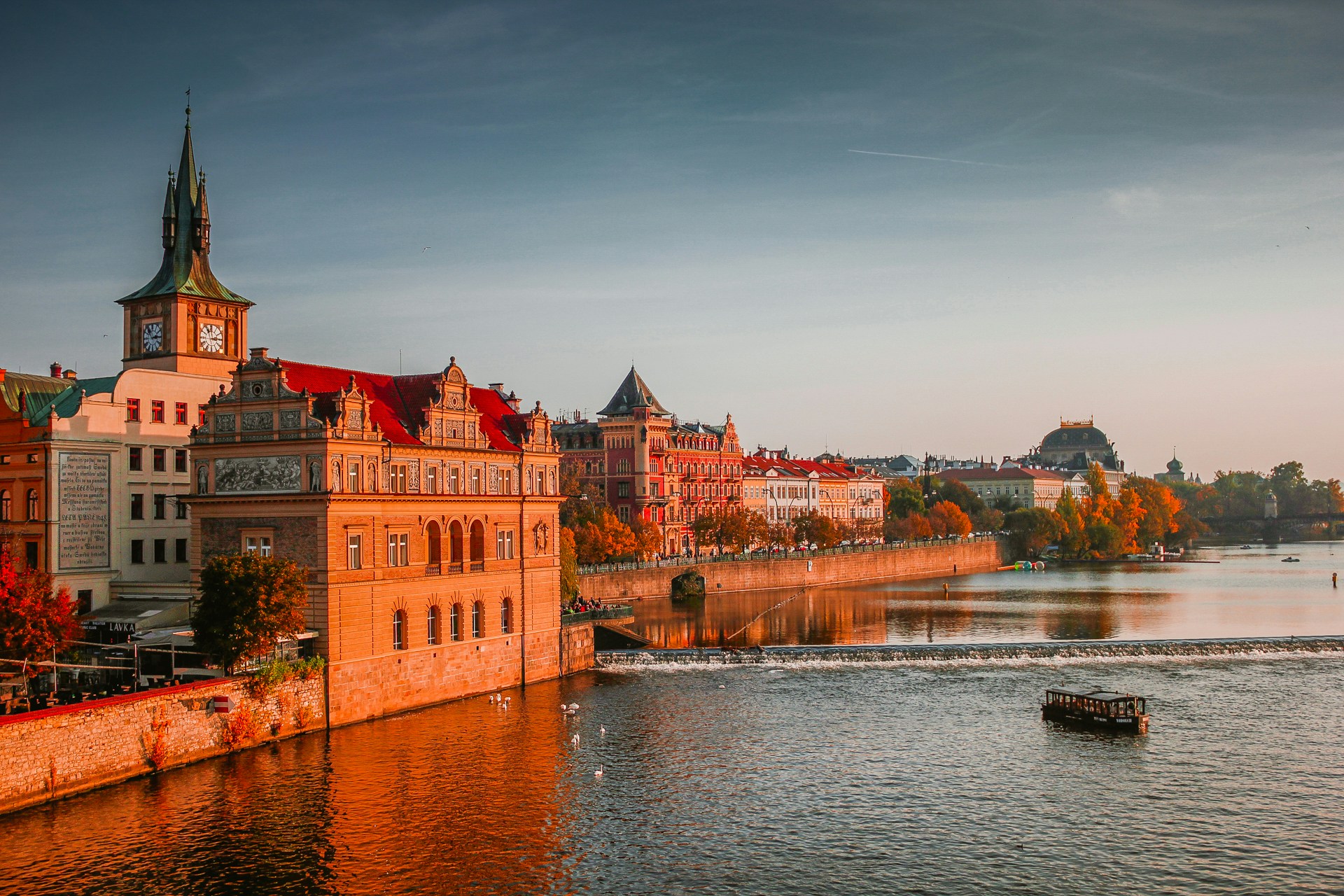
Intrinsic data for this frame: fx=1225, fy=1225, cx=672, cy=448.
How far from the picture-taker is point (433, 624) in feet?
178

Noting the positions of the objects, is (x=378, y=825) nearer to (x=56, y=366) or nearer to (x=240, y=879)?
(x=240, y=879)

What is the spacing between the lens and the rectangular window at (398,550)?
5194 cm

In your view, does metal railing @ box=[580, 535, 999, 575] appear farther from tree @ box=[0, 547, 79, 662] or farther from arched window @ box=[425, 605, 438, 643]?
tree @ box=[0, 547, 79, 662]

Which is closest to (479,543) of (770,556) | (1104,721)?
(1104,721)

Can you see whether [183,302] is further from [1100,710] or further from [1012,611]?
[1012,611]

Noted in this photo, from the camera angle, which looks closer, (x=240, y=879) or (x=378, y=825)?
(x=240, y=879)

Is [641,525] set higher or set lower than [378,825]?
higher

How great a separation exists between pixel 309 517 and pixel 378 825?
1592 cm

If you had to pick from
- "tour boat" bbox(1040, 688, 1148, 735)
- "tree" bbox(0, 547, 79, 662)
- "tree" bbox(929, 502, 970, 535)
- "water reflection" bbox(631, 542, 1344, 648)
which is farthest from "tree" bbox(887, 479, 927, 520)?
"tree" bbox(0, 547, 79, 662)

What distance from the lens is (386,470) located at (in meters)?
52.2

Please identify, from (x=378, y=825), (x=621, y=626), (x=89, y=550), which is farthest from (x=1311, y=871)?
(x=89, y=550)

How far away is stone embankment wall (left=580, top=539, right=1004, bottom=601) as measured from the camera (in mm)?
106375

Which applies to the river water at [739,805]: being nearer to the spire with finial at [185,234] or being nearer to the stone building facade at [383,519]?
the stone building facade at [383,519]

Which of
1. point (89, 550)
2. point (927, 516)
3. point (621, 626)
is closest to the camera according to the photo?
point (89, 550)
